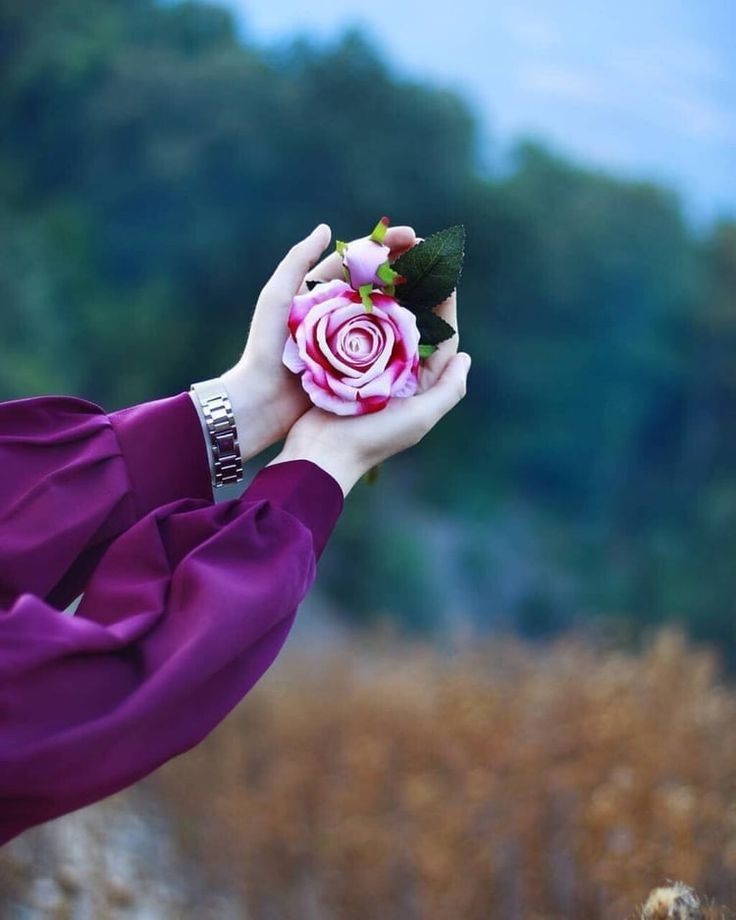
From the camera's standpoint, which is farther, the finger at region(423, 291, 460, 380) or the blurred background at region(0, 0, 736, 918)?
the blurred background at region(0, 0, 736, 918)

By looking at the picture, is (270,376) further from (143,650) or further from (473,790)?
A: (473,790)

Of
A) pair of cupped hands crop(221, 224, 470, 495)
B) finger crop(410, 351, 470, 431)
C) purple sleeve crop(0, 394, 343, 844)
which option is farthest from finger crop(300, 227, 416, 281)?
purple sleeve crop(0, 394, 343, 844)

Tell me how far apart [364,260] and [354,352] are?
9 cm

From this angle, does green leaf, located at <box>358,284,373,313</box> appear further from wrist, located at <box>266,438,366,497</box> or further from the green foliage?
the green foliage

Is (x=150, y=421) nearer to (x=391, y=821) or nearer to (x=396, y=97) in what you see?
(x=391, y=821)

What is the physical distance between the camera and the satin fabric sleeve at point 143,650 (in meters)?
0.67

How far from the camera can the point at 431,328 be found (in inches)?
35.7

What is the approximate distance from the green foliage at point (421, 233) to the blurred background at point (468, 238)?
2 centimetres

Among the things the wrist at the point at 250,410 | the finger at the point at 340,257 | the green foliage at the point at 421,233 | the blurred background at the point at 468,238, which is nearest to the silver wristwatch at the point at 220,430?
the wrist at the point at 250,410

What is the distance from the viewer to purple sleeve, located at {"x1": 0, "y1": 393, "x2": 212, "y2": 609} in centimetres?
78

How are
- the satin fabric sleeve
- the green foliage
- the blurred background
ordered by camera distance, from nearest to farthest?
1. the satin fabric sleeve
2. the blurred background
3. the green foliage

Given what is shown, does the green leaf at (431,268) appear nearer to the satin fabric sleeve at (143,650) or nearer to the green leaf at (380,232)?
the green leaf at (380,232)

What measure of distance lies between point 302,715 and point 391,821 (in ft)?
2.06

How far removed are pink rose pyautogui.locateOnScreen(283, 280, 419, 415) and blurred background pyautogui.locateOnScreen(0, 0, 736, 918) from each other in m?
5.23
